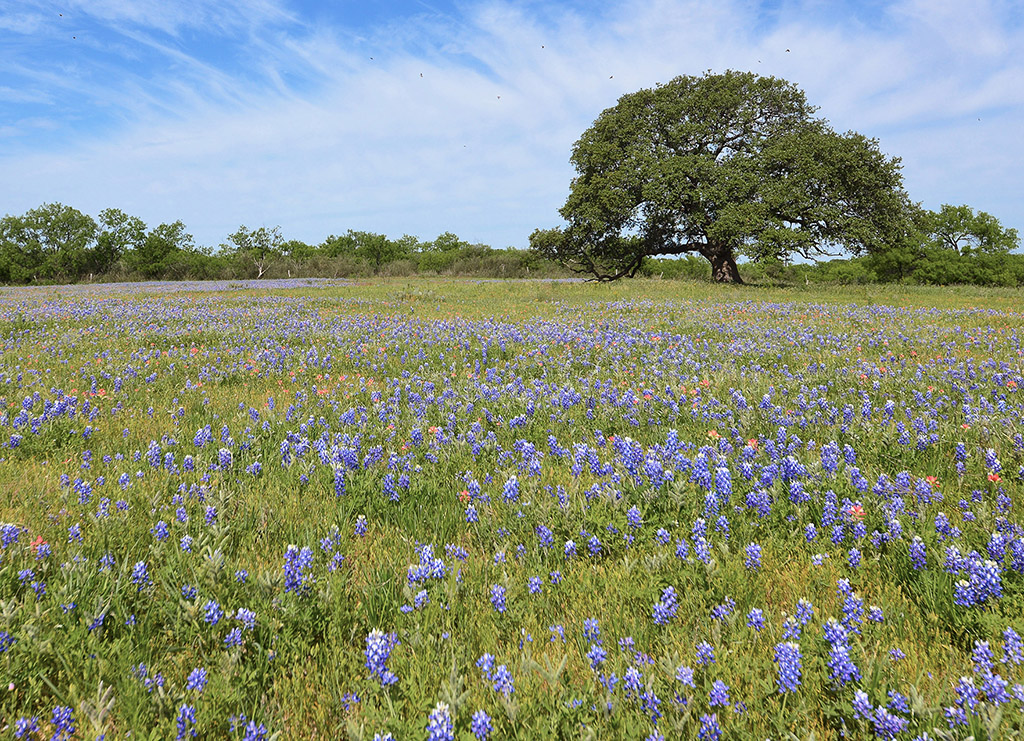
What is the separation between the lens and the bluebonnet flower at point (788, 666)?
1996 millimetres

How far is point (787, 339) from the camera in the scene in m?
9.84

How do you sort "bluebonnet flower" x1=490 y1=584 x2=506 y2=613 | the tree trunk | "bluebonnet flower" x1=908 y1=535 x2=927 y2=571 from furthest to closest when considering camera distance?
the tree trunk
"bluebonnet flower" x1=908 y1=535 x2=927 y2=571
"bluebonnet flower" x1=490 y1=584 x2=506 y2=613

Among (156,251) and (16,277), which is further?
(156,251)

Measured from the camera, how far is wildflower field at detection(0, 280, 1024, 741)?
201 cm

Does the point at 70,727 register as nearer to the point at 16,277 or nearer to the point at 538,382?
the point at 538,382

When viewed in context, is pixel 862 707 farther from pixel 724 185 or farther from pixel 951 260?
pixel 951 260

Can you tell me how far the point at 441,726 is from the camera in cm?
181

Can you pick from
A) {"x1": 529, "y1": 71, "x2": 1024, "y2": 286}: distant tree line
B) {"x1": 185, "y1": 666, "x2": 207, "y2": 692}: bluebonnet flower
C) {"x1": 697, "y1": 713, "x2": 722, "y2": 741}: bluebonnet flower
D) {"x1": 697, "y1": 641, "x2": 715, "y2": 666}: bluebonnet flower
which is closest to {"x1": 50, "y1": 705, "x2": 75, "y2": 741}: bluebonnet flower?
{"x1": 185, "y1": 666, "x2": 207, "y2": 692}: bluebonnet flower

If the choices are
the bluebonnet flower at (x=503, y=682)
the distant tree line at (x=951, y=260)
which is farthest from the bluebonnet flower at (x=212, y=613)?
the distant tree line at (x=951, y=260)

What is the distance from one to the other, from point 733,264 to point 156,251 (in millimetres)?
82643

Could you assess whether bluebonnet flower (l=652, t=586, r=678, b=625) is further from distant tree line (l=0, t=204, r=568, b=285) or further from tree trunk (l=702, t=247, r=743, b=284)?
distant tree line (l=0, t=204, r=568, b=285)

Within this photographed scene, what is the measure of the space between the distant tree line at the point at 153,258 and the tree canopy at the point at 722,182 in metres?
31.7

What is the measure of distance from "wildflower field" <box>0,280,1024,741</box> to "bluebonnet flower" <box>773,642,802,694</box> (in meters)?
0.01

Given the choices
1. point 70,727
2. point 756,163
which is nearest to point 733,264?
point 756,163
